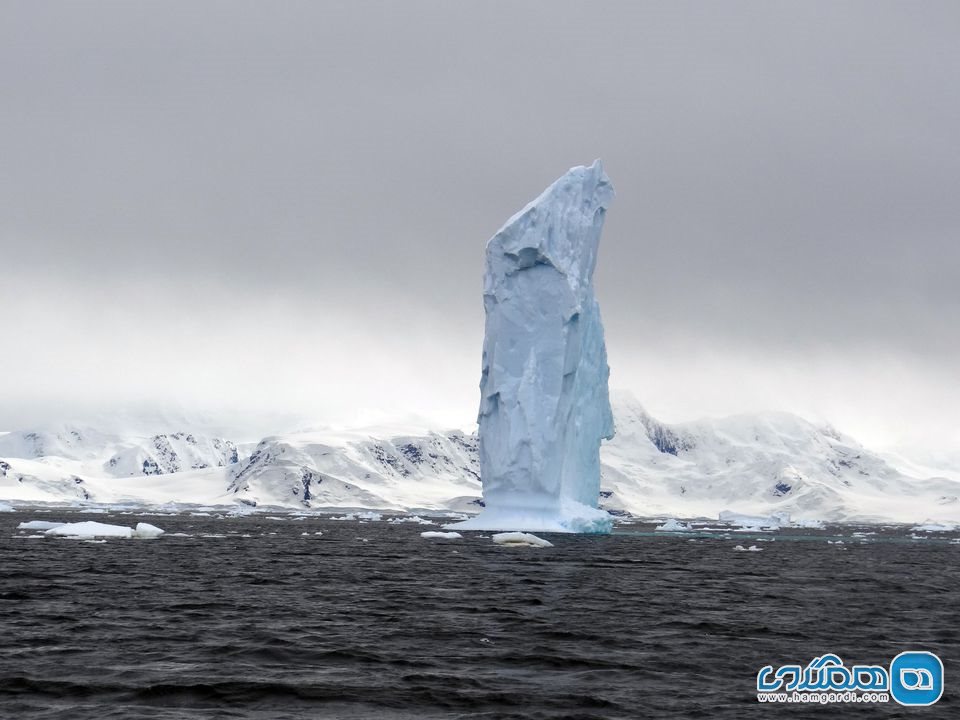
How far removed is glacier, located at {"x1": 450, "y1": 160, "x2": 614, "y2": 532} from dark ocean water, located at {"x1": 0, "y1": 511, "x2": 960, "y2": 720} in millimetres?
27798

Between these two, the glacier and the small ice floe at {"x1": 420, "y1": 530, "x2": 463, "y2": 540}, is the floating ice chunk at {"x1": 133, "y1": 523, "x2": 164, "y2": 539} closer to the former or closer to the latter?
the small ice floe at {"x1": 420, "y1": 530, "x2": 463, "y2": 540}

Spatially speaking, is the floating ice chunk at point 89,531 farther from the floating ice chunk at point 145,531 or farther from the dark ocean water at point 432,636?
the dark ocean water at point 432,636

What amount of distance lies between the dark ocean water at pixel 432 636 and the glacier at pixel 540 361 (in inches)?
1094

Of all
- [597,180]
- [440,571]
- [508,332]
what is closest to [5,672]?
[440,571]

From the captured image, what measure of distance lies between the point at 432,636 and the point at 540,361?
4989 centimetres

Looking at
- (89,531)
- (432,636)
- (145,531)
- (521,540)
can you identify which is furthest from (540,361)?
(432,636)

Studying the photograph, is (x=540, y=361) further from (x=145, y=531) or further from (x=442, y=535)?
(x=145, y=531)

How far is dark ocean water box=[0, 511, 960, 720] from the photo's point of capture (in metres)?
15.3

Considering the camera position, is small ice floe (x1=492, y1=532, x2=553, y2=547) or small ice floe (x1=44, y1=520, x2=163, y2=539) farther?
small ice floe (x1=44, y1=520, x2=163, y2=539)

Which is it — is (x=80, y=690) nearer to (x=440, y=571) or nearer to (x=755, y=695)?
(x=755, y=695)

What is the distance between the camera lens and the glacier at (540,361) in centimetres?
7019

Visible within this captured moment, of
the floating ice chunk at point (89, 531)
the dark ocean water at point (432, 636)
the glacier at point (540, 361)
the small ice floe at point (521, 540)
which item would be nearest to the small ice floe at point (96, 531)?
the floating ice chunk at point (89, 531)

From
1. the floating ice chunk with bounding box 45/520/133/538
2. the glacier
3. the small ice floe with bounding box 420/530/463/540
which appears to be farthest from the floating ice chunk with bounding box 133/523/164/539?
the glacier

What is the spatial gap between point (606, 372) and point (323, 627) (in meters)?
61.4
